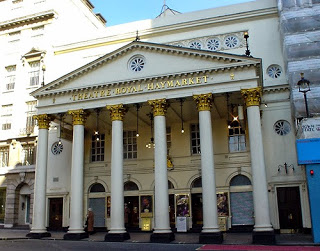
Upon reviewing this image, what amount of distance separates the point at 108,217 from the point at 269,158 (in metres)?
11.7

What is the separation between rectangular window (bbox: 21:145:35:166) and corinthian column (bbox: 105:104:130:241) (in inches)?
409

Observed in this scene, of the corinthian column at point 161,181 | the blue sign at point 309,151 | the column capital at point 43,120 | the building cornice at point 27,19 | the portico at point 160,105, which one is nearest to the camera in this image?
the blue sign at point 309,151

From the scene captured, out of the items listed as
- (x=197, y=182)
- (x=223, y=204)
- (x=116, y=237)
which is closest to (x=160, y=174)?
(x=116, y=237)

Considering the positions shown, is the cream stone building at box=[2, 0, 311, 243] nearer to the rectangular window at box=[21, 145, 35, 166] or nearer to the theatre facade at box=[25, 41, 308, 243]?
the theatre facade at box=[25, 41, 308, 243]

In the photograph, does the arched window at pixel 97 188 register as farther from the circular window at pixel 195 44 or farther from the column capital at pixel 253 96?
the column capital at pixel 253 96

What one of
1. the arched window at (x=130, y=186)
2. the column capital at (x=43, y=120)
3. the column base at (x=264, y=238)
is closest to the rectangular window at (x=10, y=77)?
the column capital at (x=43, y=120)

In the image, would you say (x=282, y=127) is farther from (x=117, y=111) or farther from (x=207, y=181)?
(x=117, y=111)

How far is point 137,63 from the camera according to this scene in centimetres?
2173

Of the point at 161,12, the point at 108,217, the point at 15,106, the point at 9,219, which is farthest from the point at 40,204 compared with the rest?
the point at 161,12

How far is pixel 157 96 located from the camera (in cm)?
2078

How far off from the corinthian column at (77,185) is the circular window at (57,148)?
6.84 meters

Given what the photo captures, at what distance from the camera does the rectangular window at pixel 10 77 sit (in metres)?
31.4

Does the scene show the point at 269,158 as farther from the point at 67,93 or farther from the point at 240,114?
the point at 67,93

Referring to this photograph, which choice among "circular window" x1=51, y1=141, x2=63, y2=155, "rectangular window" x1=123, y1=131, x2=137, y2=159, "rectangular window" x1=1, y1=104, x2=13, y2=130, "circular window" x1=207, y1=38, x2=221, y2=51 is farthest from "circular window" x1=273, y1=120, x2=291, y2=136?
"rectangular window" x1=1, y1=104, x2=13, y2=130
